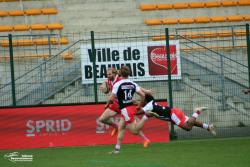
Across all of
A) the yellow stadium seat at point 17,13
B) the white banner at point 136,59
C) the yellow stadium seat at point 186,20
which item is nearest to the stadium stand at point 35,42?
the yellow stadium seat at point 17,13

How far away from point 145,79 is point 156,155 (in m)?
7.01

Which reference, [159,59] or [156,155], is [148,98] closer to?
[156,155]

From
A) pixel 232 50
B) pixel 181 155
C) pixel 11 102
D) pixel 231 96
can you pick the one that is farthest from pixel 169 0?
pixel 181 155

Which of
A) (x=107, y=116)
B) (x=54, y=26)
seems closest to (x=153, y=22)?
(x=54, y=26)

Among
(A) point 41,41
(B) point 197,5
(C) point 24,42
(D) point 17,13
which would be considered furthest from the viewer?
(B) point 197,5

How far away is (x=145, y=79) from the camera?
23.6m

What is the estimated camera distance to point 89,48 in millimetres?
22891

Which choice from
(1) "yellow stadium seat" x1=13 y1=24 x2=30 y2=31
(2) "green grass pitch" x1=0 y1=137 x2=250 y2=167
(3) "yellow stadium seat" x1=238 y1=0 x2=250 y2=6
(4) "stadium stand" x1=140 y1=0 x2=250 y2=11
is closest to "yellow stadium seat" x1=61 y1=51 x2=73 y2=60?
(1) "yellow stadium seat" x1=13 y1=24 x2=30 y2=31

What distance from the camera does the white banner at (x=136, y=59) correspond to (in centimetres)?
2316

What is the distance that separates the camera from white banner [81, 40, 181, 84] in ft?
76.0

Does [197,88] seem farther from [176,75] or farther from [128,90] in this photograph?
[128,90]

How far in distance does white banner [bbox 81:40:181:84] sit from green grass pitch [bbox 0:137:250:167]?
9.19 ft

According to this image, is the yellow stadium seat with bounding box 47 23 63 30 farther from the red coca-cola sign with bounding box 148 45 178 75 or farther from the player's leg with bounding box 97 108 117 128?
the player's leg with bounding box 97 108 117 128

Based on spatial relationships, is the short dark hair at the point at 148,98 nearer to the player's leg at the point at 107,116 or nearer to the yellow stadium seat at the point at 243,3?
the player's leg at the point at 107,116
